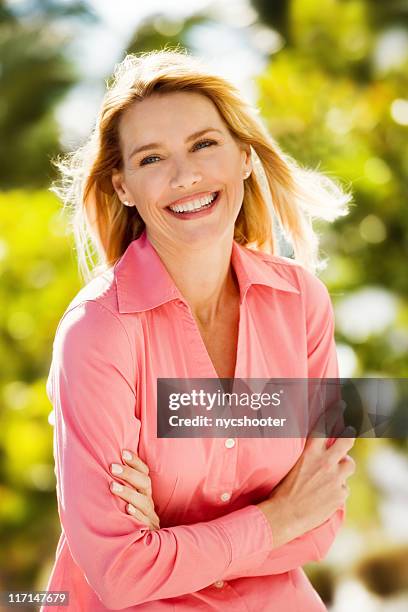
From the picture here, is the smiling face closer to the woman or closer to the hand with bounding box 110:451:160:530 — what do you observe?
the woman

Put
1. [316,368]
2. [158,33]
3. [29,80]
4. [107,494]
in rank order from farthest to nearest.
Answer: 1. [29,80]
2. [158,33]
3. [316,368]
4. [107,494]

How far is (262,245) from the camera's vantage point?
4.39 feet

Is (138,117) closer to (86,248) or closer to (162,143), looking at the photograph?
(162,143)

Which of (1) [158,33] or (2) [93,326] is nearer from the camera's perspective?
(2) [93,326]

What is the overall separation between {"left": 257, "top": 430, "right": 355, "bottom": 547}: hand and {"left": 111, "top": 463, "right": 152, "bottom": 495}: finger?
0.16 m

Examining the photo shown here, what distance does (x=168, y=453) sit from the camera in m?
1.08

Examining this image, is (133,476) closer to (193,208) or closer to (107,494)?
(107,494)

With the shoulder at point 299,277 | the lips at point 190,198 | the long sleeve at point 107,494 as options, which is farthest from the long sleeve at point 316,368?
the lips at point 190,198

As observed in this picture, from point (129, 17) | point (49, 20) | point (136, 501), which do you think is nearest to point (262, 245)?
point (136, 501)

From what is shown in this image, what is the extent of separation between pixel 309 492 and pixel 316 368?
172 millimetres

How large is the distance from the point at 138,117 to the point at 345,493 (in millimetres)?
553

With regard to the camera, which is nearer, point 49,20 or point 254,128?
point 254,128

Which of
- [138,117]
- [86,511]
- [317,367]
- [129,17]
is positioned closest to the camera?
[86,511]

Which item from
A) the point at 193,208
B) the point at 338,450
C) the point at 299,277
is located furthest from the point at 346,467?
the point at 193,208
